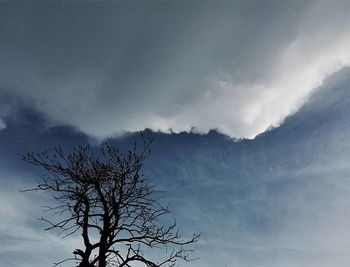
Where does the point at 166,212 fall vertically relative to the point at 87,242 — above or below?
above

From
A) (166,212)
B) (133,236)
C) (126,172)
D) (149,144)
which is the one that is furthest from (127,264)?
(149,144)

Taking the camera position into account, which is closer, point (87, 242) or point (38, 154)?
point (87, 242)

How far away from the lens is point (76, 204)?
45.9 ft

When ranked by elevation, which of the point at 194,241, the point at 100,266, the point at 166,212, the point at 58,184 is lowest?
the point at 100,266

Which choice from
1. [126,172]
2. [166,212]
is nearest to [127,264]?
[166,212]

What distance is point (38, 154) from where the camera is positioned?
14016mm

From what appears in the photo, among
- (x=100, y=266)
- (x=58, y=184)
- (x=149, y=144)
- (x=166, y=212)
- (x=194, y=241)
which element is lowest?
(x=100, y=266)

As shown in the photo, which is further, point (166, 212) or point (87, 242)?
point (166, 212)

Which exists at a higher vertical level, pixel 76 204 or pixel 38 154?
pixel 38 154

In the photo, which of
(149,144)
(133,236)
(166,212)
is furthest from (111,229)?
(149,144)

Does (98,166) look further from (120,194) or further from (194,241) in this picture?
(194,241)

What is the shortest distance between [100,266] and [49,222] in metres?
2.34

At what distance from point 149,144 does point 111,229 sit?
3.29 metres

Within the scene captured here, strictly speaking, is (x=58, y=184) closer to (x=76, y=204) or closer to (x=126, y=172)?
(x=76, y=204)
